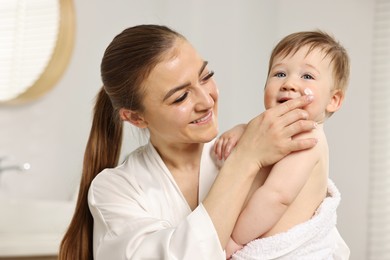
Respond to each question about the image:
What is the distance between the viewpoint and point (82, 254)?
1.80m

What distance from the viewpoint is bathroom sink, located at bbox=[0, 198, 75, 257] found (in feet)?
9.57

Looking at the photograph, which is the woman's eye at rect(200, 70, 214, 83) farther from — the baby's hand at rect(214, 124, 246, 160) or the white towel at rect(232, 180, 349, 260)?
the white towel at rect(232, 180, 349, 260)

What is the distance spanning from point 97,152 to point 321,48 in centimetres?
71

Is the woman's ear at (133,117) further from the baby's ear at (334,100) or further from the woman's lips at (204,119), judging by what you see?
the baby's ear at (334,100)

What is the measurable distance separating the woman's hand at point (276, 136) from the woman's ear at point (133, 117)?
0.32 m

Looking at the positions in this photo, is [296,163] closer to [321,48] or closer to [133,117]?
[321,48]

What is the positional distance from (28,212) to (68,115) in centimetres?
87

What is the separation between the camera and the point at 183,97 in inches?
63.1

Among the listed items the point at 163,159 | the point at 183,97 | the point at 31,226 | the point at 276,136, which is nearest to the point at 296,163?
the point at 276,136

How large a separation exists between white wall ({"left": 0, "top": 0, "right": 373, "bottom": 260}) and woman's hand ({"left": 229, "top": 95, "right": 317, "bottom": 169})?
2.40 metres

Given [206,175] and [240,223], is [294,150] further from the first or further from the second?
[206,175]

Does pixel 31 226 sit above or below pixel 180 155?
below

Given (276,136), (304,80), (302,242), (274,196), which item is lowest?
(302,242)

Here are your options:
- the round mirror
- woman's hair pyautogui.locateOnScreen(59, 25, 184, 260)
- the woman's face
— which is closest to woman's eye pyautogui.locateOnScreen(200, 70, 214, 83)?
the woman's face
